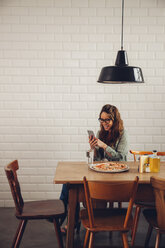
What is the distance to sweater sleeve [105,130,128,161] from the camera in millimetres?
3052

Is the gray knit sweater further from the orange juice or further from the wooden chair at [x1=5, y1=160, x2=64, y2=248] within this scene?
the wooden chair at [x1=5, y1=160, x2=64, y2=248]

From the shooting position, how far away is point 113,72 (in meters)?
2.52

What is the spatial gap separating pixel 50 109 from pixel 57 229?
184 cm

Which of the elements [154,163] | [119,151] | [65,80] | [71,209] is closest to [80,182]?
[71,209]

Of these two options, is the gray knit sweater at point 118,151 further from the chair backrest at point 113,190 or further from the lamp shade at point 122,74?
the chair backrest at point 113,190

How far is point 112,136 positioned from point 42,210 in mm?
1138

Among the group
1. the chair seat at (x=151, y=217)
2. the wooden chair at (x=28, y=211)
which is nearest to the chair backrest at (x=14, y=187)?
the wooden chair at (x=28, y=211)

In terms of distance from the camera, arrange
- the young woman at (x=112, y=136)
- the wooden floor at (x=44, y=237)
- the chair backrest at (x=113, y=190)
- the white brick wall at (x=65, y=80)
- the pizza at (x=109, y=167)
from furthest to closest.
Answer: the white brick wall at (x=65, y=80) < the young woman at (x=112, y=136) < the wooden floor at (x=44, y=237) < the pizza at (x=109, y=167) < the chair backrest at (x=113, y=190)

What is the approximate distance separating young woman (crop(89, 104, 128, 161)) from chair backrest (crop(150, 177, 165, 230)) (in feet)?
3.04

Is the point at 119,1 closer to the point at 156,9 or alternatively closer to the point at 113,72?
the point at 156,9

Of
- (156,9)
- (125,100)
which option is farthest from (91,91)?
(156,9)

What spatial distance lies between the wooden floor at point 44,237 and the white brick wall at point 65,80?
68 cm

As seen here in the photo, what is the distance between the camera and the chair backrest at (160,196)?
83.7 inches

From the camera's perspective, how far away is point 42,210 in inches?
101
